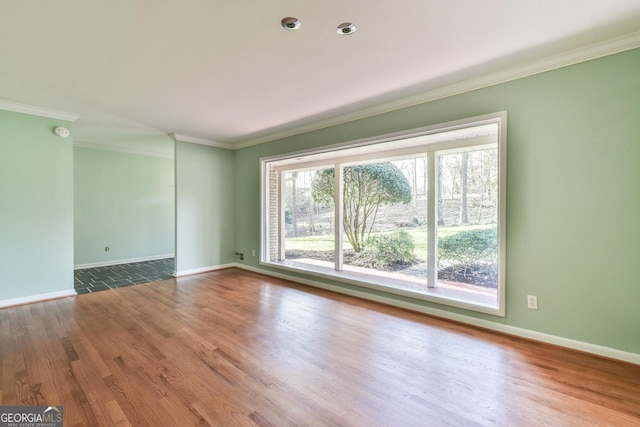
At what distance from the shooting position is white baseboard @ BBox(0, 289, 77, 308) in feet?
11.5

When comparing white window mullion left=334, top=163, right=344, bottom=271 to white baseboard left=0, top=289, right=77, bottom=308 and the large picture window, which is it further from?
white baseboard left=0, top=289, right=77, bottom=308

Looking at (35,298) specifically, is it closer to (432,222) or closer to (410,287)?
(410,287)

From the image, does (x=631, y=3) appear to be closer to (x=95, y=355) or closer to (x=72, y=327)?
(x=95, y=355)

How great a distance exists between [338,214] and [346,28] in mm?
2959

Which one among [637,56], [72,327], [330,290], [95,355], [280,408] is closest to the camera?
[280,408]

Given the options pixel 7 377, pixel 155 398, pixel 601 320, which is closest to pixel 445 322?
pixel 601 320

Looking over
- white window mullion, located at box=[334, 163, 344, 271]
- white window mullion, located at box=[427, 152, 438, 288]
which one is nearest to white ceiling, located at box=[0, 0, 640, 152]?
white window mullion, located at box=[427, 152, 438, 288]

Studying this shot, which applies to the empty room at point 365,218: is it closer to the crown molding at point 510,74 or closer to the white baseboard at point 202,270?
the crown molding at point 510,74

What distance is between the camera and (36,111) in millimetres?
3619

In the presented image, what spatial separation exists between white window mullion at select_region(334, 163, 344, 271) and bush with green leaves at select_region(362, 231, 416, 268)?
0.41m

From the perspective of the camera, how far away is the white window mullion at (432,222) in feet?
11.6

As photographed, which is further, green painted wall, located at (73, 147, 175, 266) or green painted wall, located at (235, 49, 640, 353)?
green painted wall, located at (73, 147, 175, 266)

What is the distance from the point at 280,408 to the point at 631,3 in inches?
131

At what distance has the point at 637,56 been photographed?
2.13 metres
